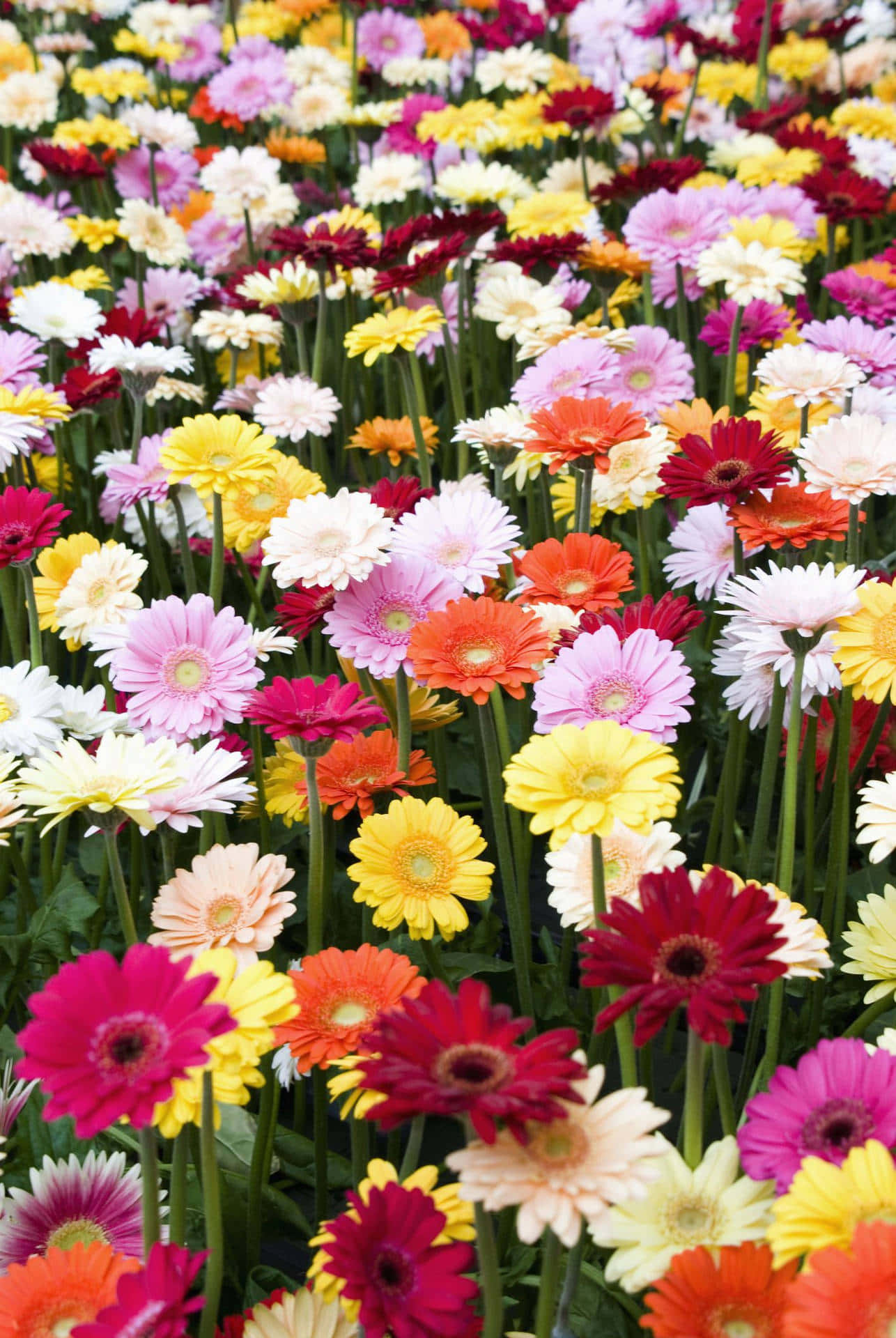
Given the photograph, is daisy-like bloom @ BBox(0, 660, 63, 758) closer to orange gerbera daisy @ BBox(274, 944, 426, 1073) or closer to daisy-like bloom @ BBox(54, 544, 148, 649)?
daisy-like bloom @ BBox(54, 544, 148, 649)

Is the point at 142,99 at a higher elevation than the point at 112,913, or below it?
higher

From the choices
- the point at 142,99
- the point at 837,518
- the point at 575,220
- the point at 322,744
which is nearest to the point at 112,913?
the point at 322,744

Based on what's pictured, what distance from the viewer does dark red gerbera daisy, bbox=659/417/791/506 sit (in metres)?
1.59

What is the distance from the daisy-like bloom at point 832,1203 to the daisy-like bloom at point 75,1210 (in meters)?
0.62

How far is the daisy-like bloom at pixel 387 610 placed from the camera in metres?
1.59

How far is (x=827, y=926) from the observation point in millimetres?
1658

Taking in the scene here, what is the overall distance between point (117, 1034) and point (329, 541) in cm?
82

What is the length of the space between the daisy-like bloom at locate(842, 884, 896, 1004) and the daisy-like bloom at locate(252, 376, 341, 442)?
137 centimetres

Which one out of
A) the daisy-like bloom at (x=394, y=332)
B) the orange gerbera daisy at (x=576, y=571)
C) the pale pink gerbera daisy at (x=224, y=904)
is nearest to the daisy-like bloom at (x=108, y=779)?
the pale pink gerbera daisy at (x=224, y=904)

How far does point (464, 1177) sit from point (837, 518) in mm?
1043

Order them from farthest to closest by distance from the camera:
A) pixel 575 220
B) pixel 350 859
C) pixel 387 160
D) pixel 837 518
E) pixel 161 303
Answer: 1. pixel 387 160
2. pixel 161 303
3. pixel 575 220
4. pixel 350 859
5. pixel 837 518

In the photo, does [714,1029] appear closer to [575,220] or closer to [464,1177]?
[464,1177]

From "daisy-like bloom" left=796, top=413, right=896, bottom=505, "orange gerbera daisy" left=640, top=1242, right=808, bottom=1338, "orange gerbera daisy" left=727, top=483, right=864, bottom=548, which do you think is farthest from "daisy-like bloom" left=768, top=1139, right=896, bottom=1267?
"daisy-like bloom" left=796, top=413, right=896, bottom=505

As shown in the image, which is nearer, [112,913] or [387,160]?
[112,913]
